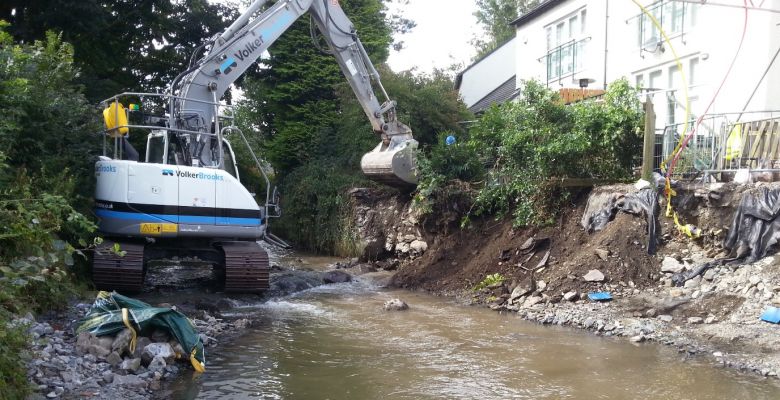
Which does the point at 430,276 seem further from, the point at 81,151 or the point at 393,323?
the point at 81,151

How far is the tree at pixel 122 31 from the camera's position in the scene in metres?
16.5

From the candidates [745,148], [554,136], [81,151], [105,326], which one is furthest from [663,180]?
[81,151]

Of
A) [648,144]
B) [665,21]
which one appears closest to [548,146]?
[648,144]

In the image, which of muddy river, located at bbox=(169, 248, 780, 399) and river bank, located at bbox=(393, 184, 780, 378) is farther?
river bank, located at bbox=(393, 184, 780, 378)

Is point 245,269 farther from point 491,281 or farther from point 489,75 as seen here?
A: point 489,75

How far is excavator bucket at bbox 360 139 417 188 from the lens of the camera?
15.3 meters

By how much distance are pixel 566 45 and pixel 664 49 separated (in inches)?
189

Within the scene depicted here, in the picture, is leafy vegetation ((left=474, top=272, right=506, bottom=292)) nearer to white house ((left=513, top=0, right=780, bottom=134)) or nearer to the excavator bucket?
the excavator bucket

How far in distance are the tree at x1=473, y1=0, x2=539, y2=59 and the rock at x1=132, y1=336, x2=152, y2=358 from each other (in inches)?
1693

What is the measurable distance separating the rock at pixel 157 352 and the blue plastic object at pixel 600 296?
6083mm

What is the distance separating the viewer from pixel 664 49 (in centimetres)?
1702

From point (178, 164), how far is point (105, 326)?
437 centimetres

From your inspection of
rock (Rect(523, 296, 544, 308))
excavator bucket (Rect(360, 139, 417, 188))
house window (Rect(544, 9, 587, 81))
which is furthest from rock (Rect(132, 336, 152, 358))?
house window (Rect(544, 9, 587, 81))

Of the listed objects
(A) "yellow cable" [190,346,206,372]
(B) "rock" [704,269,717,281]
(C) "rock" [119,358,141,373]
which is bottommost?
(A) "yellow cable" [190,346,206,372]
